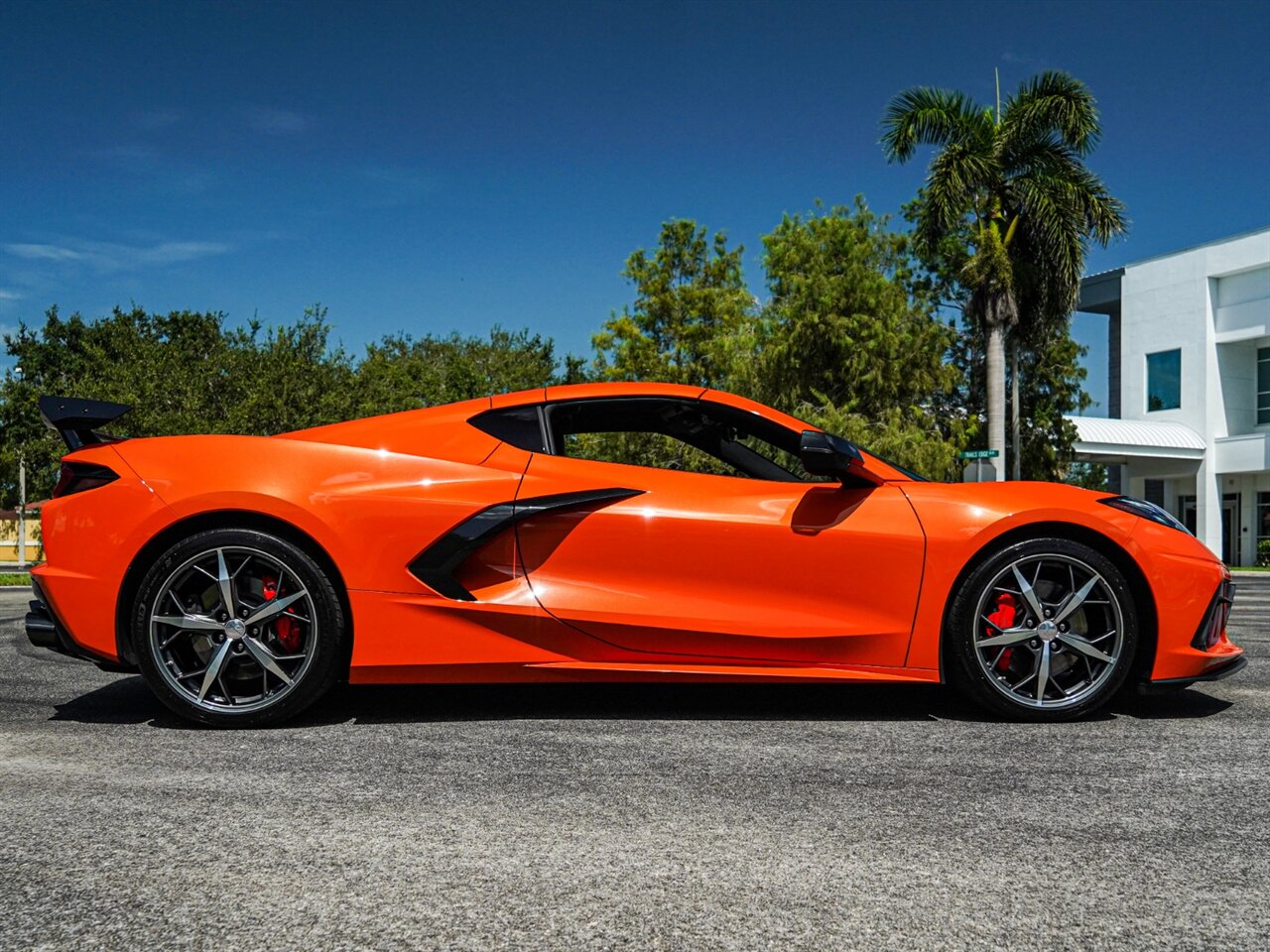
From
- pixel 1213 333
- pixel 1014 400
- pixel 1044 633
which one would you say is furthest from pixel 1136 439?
pixel 1044 633

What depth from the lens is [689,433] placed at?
474 cm

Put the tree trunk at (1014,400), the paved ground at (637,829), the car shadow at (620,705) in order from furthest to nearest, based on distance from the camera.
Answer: the tree trunk at (1014,400)
the car shadow at (620,705)
the paved ground at (637,829)

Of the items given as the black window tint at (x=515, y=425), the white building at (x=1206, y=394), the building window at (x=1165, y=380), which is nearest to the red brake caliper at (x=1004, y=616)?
the black window tint at (x=515, y=425)

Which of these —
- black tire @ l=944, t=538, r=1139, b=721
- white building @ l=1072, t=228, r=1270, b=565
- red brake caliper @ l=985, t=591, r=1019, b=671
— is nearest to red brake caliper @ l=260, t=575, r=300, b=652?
black tire @ l=944, t=538, r=1139, b=721

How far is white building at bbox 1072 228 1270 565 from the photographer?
113 feet

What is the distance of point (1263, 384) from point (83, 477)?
39.6m

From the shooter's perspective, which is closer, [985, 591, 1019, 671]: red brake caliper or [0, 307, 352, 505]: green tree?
[985, 591, 1019, 671]: red brake caliper

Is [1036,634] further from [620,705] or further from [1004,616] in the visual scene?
[620,705]

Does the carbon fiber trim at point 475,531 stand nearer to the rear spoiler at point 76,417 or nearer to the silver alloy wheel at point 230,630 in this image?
the silver alloy wheel at point 230,630

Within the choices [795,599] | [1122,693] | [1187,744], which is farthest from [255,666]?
[1122,693]

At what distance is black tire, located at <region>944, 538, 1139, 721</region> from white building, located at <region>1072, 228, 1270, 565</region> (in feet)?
103

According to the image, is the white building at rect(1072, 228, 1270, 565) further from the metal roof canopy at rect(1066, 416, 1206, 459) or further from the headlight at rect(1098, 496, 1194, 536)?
the headlight at rect(1098, 496, 1194, 536)

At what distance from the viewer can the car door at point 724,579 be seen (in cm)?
392

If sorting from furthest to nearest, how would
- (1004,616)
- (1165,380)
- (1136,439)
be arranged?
(1165,380) < (1136,439) < (1004,616)
